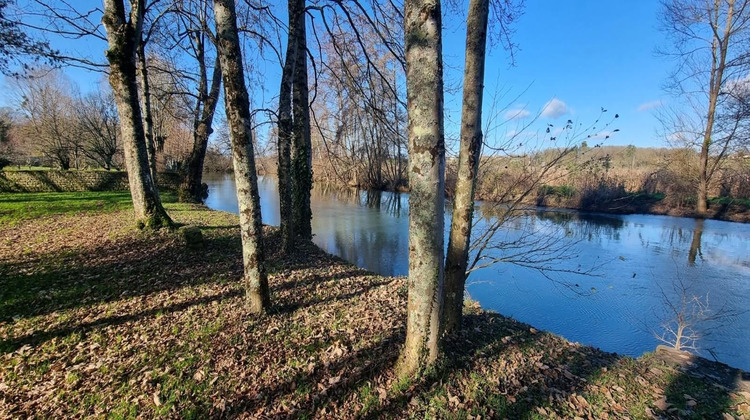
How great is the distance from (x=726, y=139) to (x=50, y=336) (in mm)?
22751

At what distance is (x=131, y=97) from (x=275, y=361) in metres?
6.29

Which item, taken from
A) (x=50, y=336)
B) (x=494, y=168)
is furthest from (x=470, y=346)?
(x=50, y=336)

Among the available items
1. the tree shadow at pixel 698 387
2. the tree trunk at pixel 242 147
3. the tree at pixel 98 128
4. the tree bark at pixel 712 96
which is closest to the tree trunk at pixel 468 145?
the tree shadow at pixel 698 387

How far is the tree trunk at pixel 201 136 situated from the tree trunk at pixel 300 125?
596 centimetres

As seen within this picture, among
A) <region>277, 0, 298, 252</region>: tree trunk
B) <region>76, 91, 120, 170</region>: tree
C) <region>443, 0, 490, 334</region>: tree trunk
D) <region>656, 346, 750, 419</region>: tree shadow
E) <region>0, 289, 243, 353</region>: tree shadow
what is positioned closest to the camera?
<region>656, 346, 750, 419</region>: tree shadow

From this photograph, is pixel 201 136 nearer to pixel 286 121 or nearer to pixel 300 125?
pixel 300 125

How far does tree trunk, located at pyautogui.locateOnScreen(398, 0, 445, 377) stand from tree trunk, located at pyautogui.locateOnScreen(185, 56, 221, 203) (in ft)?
35.0

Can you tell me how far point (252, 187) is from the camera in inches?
136

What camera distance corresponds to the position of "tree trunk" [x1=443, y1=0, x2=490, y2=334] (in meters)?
2.88

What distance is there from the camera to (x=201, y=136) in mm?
11906

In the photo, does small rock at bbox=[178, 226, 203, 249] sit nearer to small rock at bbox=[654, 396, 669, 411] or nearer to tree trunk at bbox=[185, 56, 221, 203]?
small rock at bbox=[654, 396, 669, 411]

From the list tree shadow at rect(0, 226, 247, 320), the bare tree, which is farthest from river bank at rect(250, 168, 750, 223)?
tree shadow at rect(0, 226, 247, 320)

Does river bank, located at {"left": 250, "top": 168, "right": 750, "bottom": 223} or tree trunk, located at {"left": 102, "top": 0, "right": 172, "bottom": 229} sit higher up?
tree trunk, located at {"left": 102, "top": 0, "right": 172, "bottom": 229}

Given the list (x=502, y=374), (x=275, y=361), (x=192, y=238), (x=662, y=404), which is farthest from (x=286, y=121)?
(x=662, y=404)
